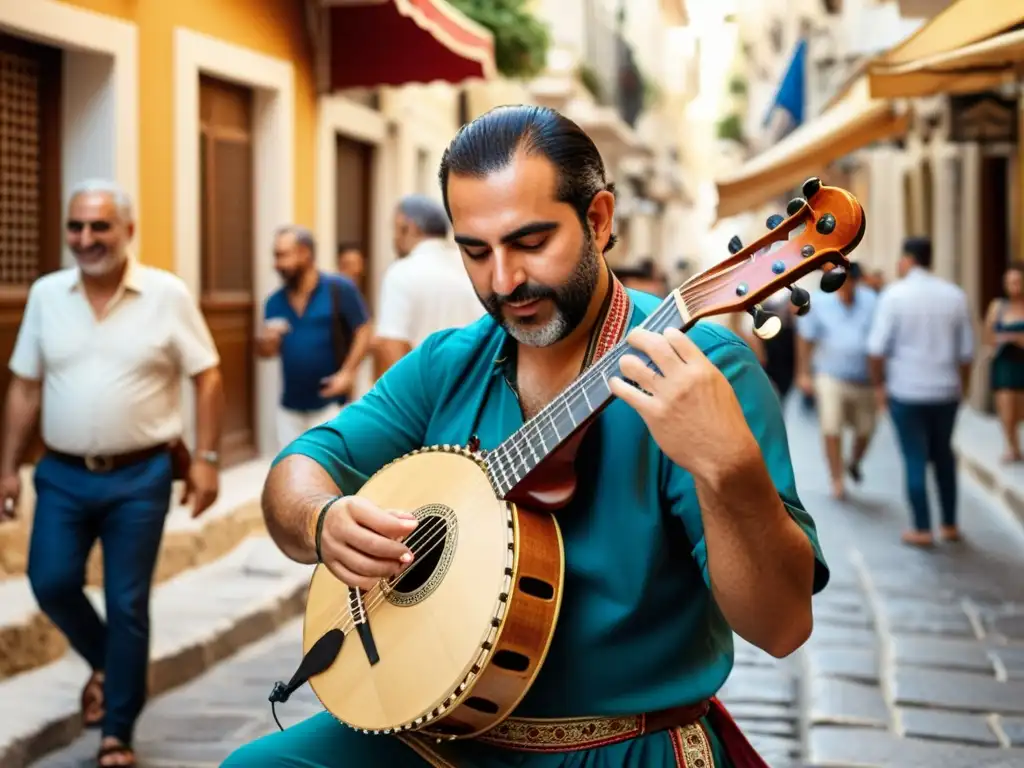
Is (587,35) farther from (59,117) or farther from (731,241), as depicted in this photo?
(731,241)

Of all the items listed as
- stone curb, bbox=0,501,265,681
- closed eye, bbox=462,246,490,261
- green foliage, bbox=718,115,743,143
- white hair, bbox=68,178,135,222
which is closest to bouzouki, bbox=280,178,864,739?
closed eye, bbox=462,246,490,261

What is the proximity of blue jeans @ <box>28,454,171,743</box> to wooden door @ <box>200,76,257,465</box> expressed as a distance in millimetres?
5227

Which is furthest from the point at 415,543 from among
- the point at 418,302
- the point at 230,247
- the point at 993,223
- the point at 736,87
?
the point at 736,87

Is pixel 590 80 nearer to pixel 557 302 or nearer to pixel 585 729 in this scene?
pixel 557 302

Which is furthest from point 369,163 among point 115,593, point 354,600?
point 354,600

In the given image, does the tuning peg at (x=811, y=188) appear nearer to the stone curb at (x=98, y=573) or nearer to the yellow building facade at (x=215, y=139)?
the stone curb at (x=98, y=573)

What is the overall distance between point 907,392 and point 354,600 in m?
Result: 7.95

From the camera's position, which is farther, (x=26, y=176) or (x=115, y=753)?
(x=26, y=176)

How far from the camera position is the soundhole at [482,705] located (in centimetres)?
224

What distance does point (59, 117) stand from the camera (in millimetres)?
8695

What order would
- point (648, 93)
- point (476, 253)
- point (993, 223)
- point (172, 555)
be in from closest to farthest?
point (476, 253) < point (172, 555) < point (993, 223) < point (648, 93)

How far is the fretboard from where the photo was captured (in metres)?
2.17

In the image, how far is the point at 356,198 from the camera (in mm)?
14805

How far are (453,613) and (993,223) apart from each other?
64.9ft
